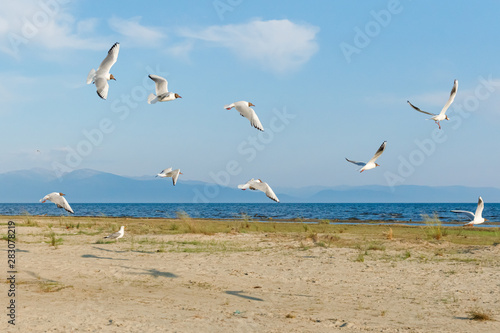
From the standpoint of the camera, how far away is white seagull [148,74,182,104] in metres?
14.6

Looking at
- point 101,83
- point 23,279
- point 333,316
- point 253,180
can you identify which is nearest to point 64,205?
point 23,279

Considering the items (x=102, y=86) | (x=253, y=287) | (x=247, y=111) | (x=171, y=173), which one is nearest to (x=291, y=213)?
(x=171, y=173)

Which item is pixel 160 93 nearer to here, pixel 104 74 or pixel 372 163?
pixel 104 74

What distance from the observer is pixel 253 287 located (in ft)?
37.0

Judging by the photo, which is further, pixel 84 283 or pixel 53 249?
pixel 53 249

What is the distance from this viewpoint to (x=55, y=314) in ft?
27.8

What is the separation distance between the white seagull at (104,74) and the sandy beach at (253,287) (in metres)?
4.69

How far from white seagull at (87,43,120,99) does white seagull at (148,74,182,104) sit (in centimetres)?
121

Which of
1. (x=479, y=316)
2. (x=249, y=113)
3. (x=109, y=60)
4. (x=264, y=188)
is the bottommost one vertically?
(x=479, y=316)

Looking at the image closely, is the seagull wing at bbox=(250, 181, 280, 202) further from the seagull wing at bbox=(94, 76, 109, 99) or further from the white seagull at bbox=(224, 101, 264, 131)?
the seagull wing at bbox=(94, 76, 109, 99)

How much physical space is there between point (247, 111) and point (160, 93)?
275 cm

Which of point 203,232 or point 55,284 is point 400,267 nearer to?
point 55,284

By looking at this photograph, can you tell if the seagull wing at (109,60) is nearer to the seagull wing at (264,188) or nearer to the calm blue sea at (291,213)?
the seagull wing at (264,188)

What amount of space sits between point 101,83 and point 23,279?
213 inches
